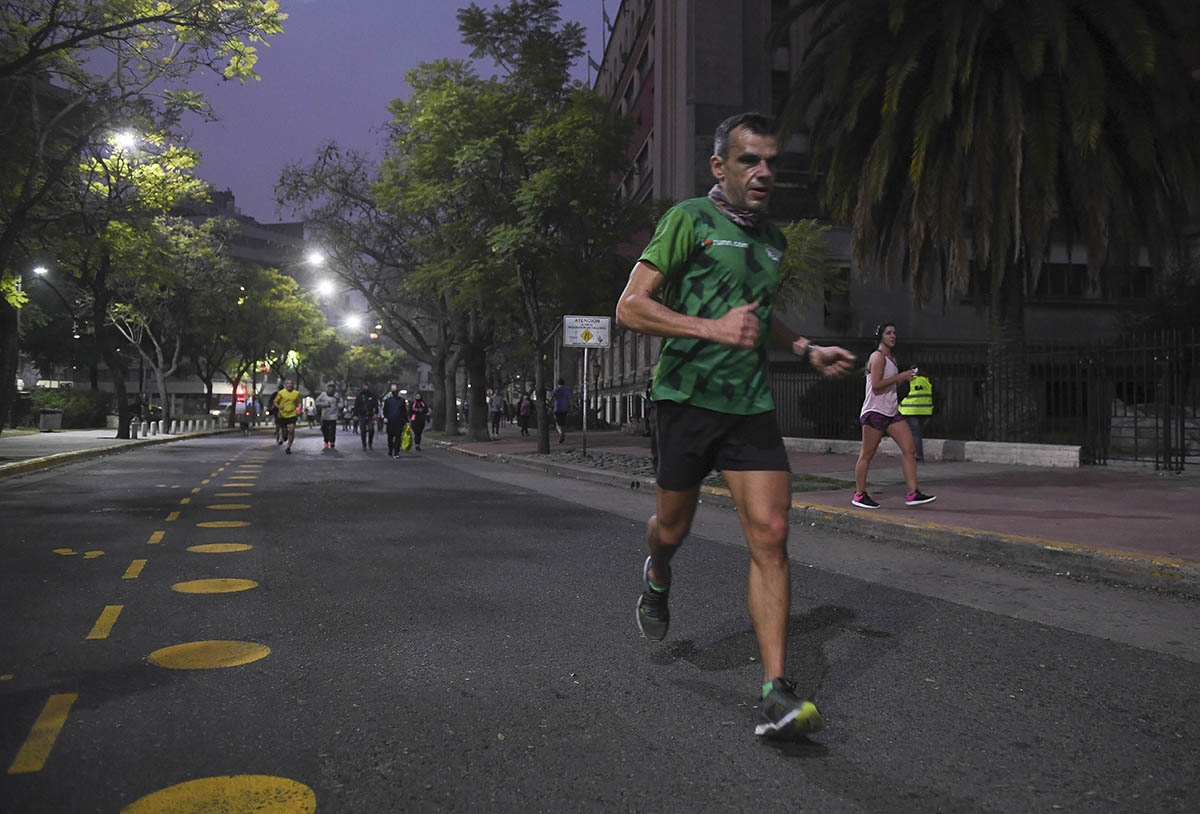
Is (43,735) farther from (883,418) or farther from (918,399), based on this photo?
(918,399)

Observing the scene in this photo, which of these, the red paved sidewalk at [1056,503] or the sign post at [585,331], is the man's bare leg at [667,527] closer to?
the red paved sidewalk at [1056,503]

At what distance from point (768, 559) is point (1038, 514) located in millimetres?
6736

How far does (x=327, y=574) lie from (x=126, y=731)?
3093mm

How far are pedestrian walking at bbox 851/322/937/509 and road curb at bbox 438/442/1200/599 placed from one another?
0.59 m

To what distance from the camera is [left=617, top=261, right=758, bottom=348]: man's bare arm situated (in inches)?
123

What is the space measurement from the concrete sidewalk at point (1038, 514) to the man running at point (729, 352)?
4118mm

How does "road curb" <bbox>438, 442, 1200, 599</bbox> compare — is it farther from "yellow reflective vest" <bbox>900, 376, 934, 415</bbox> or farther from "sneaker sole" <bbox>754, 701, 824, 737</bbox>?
"sneaker sole" <bbox>754, 701, 824, 737</bbox>

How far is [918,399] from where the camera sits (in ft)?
38.5

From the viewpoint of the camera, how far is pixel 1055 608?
548 centimetres

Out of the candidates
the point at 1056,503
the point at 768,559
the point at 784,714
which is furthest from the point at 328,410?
the point at 784,714

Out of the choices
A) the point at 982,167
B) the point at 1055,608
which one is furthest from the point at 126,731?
the point at 982,167

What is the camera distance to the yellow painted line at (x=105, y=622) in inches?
178

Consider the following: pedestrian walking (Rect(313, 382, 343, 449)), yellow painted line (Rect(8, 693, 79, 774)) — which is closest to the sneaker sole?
yellow painted line (Rect(8, 693, 79, 774))

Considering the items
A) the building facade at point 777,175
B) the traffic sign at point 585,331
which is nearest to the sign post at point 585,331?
the traffic sign at point 585,331
